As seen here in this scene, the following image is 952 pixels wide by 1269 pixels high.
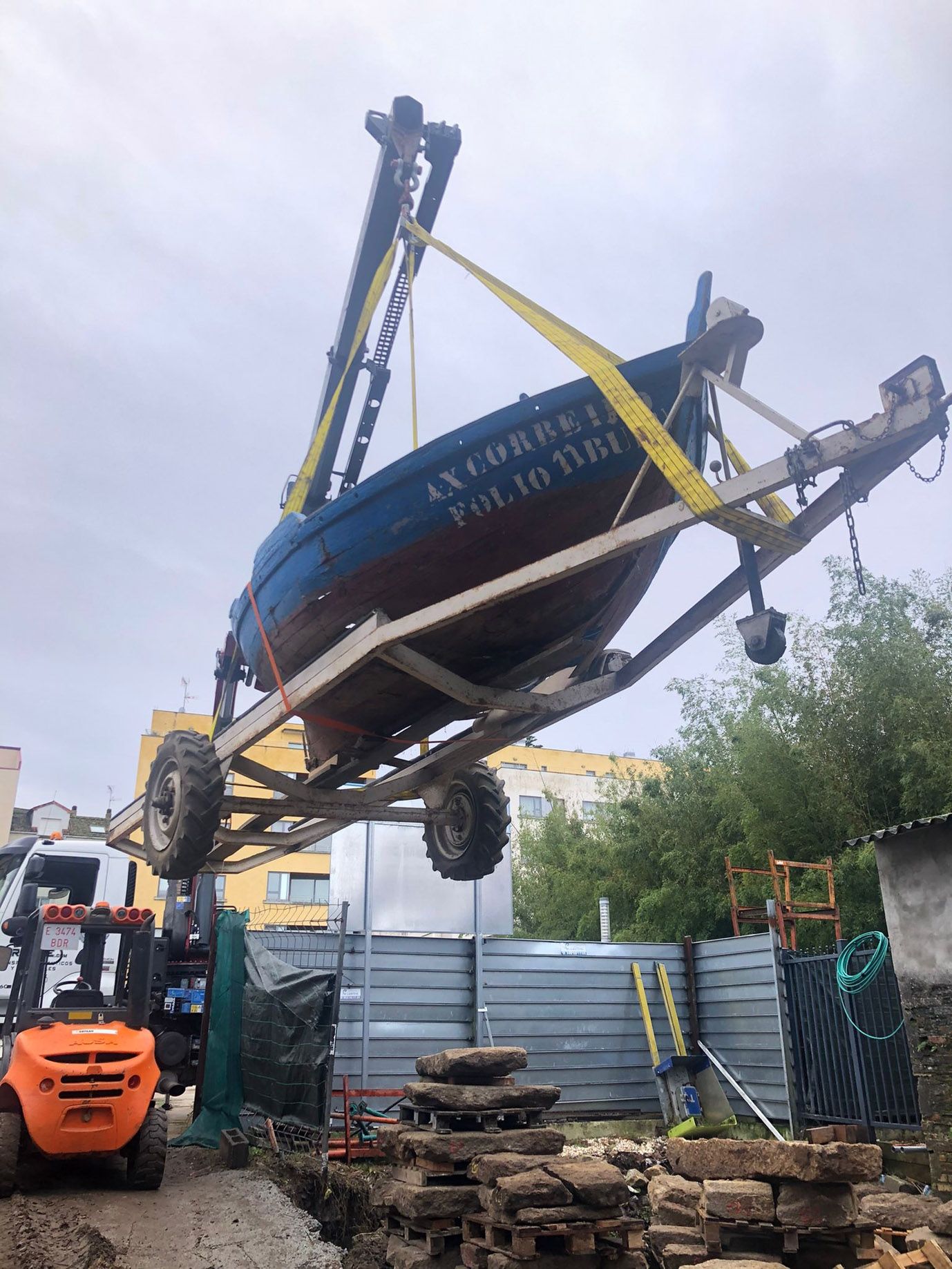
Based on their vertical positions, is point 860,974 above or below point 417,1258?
above

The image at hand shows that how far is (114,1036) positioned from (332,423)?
4.47m

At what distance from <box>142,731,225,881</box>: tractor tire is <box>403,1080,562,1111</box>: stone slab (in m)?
1.93

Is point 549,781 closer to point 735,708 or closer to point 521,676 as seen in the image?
point 735,708

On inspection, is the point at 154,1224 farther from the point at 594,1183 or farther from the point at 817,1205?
the point at 817,1205

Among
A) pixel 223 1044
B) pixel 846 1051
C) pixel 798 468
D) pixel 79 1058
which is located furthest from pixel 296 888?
pixel 798 468

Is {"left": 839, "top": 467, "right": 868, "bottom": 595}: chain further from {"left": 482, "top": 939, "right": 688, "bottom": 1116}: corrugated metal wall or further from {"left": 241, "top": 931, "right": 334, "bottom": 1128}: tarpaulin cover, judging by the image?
{"left": 482, "top": 939, "right": 688, "bottom": 1116}: corrugated metal wall

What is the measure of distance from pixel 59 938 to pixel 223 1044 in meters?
2.37

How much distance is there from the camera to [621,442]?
5.07 m

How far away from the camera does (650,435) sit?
Answer: 14.8ft

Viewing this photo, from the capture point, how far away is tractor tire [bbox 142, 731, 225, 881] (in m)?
5.95

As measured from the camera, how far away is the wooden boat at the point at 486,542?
5.08 metres

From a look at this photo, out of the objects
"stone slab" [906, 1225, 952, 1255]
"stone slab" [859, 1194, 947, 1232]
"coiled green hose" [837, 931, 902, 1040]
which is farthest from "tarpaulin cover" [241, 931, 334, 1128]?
"coiled green hose" [837, 931, 902, 1040]

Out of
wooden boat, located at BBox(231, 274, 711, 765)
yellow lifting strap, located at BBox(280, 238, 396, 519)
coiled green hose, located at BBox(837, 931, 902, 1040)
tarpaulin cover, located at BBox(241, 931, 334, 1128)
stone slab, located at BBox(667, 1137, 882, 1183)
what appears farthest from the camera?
coiled green hose, located at BBox(837, 931, 902, 1040)

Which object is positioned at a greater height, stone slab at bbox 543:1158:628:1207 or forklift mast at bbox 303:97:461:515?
forklift mast at bbox 303:97:461:515
